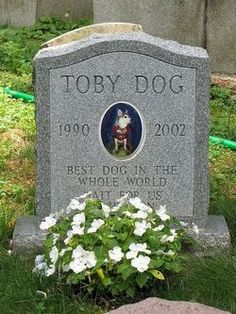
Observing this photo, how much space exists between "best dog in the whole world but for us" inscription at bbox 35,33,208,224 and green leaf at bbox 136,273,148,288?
30.7 inches

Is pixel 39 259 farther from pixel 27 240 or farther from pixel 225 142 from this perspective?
pixel 225 142

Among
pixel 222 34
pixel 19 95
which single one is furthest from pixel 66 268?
pixel 222 34

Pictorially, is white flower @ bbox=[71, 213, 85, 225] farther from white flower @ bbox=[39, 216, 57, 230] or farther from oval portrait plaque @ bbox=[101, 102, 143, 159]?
oval portrait plaque @ bbox=[101, 102, 143, 159]

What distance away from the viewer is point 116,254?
427 cm

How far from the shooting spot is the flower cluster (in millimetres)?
4273

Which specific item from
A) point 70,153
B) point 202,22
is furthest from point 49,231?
point 202,22

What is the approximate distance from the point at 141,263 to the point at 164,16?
4624 millimetres

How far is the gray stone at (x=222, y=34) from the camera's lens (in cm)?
839

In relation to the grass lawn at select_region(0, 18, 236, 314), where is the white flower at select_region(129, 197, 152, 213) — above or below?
above

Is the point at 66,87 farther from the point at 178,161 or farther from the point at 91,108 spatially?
the point at 178,161

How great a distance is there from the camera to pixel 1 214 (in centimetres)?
546

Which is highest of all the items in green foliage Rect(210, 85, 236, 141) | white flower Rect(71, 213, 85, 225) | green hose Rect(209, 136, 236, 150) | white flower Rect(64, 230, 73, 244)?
white flower Rect(71, 213, 85, 225)

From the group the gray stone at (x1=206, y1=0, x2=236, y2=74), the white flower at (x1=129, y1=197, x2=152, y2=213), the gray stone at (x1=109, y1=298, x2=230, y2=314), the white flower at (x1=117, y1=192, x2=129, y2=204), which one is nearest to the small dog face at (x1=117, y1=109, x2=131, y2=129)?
the white flower at (x1=117, y1=192, x2=129, y2=204)

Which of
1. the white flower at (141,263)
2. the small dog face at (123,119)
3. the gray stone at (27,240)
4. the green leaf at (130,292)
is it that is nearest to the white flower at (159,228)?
the white flower at (141,263)
